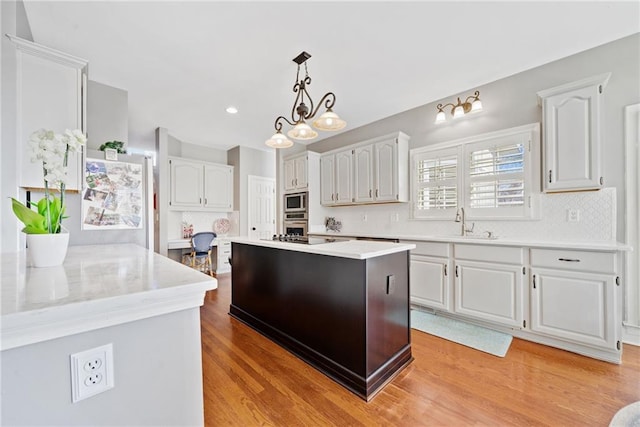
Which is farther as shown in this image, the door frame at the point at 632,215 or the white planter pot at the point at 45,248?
the door frame at the point at 632,215

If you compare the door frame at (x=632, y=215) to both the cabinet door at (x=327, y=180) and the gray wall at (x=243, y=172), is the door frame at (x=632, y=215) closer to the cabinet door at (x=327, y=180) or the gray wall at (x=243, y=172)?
the cabinet door at (x=327, y=180)

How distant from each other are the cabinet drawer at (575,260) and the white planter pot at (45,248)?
10.7 ft

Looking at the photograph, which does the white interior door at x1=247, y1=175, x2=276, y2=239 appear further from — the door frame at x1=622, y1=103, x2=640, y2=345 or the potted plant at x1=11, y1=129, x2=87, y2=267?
the door frame at x1=622, y1=103, x2=640, y2=345

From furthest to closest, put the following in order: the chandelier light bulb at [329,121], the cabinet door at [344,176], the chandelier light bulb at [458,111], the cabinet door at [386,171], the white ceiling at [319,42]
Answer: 1. the cabinet door at [344,176]
2. the cabinet door at [386,171]
3. the chandelier light bulb at [458,111]
4. the chandelier light bulb at [329,121]
5. the white ceiling at [319,42]

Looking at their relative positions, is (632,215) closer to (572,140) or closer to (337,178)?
(572,140)

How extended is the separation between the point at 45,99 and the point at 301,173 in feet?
10.8

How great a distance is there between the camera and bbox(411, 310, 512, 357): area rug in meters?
2.37

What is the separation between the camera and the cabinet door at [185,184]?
4.98 metres

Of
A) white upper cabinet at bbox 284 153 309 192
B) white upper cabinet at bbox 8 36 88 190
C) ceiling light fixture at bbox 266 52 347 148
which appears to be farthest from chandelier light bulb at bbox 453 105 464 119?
white upper cabinet at bbox 8 36 88 190

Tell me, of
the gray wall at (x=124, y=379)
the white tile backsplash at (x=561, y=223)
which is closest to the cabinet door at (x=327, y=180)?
the white tile backsplash at (x=561, y=223)

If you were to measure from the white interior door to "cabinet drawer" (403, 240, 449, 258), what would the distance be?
3.72 metres

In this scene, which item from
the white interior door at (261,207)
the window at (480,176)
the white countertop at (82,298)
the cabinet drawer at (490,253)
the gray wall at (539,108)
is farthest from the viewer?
the white interior door at (261,207)

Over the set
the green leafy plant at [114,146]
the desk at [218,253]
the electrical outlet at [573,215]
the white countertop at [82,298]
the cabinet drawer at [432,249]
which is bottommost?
the desk at [218,253]

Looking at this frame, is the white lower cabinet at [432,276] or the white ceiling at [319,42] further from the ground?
the white ceiling at [319,42]
